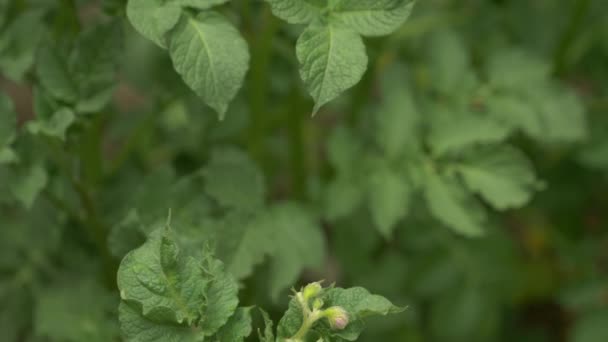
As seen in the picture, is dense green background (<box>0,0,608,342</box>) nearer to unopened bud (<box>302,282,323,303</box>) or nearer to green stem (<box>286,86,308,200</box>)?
green stem (<box>286,86,308,200</box>)

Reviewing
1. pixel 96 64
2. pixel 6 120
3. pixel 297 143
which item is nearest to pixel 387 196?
pixel 297 143

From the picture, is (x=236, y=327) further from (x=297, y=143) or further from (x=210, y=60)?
(x=297, y=143)

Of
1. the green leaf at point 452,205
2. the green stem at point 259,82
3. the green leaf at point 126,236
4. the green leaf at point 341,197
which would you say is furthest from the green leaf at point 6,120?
the green leaf at point 452,205

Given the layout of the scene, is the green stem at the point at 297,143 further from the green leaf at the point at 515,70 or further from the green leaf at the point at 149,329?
the green leaf at the point at 149,329

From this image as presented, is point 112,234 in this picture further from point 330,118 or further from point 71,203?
point 330,118

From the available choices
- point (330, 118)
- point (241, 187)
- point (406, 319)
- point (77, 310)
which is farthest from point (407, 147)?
point (330, 118)
